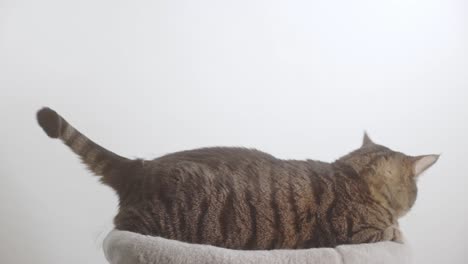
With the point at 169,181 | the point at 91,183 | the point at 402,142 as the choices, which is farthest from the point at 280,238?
the point at 402,142

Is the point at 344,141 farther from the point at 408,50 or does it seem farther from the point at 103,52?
the point at 103,52

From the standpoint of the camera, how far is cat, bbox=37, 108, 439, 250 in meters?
0.77

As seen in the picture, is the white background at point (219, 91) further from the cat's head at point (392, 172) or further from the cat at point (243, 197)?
the cat's head at point (392, 172)

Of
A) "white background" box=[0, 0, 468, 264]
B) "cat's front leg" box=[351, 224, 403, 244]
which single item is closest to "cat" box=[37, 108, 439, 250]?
"cat's front leg" box=[351, 224, 403, 244]

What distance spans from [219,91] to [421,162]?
56cm

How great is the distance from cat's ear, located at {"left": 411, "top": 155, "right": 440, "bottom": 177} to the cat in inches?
2.3

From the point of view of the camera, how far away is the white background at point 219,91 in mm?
1122

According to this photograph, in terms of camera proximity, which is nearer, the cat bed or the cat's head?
the cat bed

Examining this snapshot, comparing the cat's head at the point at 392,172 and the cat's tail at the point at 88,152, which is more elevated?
the cat's tail at the point at 88,152

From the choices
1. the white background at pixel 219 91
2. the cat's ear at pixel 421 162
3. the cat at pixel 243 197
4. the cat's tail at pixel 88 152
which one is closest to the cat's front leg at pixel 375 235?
the cat at pixel 243 197

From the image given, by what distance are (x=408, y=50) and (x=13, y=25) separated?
41.8 inches

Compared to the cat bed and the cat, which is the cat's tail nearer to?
the cat

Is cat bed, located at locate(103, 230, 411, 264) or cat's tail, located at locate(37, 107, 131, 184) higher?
cat's tail, located at locate(37, 107, 131, 184)

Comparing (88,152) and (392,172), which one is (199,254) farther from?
(392,172)
